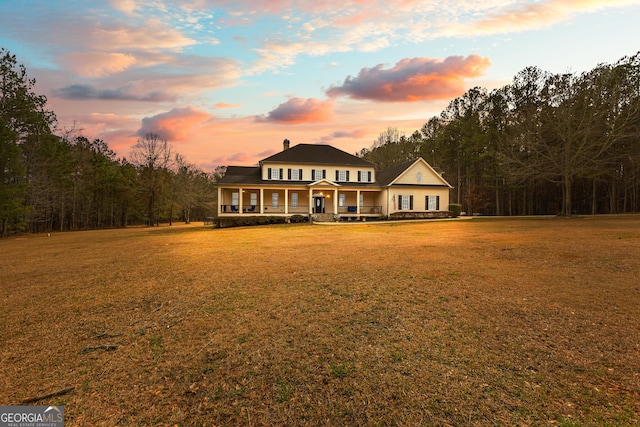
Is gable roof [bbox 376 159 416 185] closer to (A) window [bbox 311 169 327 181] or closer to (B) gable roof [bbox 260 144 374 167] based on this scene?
(B) gable roof [bbox 260 144 374 167]

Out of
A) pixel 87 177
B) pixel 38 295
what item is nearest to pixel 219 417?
pixel 38 295

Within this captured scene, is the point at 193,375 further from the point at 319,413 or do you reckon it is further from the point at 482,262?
the point at 482,262

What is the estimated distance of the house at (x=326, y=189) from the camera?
31312 millimetres

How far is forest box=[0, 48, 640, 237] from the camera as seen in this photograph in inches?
1038

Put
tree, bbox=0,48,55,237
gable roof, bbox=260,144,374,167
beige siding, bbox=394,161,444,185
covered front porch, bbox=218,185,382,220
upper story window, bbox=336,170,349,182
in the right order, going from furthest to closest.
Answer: upper story window, bbox=336,170,349,182 < beige siding, bbox=394,161,444,185 < gable roof, bbox=260,144,374,167 < covered front porch, bbox=218,185,382,220 < tree, bbox=0,48,55,237

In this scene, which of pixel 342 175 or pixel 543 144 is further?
pixel 342 175

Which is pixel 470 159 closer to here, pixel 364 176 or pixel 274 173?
pixel 364 176

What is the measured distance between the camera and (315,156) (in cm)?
3425

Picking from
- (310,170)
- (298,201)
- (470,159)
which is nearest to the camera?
(310,170)

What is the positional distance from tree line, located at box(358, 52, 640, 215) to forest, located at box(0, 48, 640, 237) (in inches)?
6.4

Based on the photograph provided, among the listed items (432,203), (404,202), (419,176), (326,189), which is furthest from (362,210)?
(432,203)

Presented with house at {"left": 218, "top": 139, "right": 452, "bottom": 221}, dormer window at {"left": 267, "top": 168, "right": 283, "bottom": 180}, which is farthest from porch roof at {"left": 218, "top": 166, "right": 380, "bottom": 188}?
dormer window at {"left": 267, "top": 168, "right": 283, "bottom": 180}

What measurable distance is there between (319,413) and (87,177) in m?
48.7

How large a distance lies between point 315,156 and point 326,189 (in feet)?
14.8
